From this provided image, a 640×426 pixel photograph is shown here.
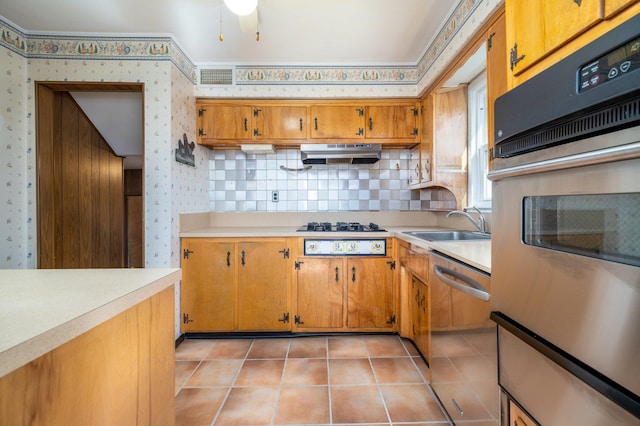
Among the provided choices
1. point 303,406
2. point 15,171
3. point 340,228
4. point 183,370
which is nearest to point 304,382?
point 303,406

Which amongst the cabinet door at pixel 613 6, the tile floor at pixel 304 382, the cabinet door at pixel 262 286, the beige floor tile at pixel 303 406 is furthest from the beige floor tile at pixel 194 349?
the cabinet door at pixel 613 6

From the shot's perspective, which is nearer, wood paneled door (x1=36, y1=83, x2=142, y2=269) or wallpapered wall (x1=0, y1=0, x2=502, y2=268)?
wallpapered wall (x1=0, y1=0, x2=502, y2=268)

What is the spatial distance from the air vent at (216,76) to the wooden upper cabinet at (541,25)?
2.42m

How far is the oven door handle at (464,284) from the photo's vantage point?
1087mm

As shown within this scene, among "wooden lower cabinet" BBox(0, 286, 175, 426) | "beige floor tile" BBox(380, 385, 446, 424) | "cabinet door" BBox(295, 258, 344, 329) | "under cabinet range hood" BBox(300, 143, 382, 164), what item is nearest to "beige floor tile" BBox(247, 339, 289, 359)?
"cabinet door" BBox(295, 258, 344, 329)

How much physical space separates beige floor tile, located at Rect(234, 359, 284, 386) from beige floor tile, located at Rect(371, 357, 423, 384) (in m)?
0.69

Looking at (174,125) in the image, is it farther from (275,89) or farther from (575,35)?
(575,35)

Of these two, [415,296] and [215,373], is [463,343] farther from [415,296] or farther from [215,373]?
[215,373]

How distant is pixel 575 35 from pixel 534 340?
81 centimetres

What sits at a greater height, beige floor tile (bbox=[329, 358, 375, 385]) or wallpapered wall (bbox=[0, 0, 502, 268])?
wallpapered wall (bbox=[0, 0, 502, 268])

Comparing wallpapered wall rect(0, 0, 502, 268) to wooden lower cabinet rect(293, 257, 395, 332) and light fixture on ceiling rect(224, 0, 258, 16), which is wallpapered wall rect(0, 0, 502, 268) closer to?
light fixture on ceiling rect(224, 0, 258, 16)

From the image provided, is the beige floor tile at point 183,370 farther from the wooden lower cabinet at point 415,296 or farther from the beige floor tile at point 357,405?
the wooden lower cabinet at point 415,296

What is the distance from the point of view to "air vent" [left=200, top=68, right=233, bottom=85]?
8.98 feet

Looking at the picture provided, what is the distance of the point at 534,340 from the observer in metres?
0.72
